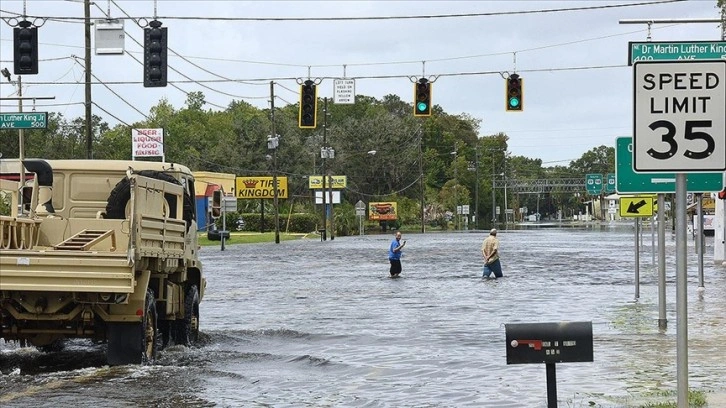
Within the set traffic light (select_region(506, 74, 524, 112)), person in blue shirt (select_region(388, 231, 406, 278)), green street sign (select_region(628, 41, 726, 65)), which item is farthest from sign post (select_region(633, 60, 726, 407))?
person in blue shirt (select_region(388, 231, 406, 278))

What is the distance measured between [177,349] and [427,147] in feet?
427

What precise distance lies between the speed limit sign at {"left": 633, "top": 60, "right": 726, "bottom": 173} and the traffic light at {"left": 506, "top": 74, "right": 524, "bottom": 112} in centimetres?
2531

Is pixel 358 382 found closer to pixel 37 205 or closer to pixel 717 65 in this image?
pixel 37 205

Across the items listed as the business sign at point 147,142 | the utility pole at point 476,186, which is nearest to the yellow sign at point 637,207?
the business sign at point 147,142

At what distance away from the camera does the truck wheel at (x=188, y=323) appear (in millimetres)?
17219

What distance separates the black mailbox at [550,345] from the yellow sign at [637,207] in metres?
14.8

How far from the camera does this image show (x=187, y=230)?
17234 mm

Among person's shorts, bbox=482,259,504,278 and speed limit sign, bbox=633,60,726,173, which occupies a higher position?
speed limit sign, bbox=633,60,726,173

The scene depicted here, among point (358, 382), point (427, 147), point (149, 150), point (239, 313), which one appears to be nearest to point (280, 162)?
point (427, 147)

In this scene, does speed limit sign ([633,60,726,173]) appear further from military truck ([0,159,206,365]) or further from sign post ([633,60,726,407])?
military truck ([0,159,206,365])

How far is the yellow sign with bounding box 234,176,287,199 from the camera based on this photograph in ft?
341

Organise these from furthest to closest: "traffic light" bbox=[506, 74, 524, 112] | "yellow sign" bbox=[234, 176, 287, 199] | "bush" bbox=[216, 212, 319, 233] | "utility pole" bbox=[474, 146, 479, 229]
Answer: "utility pole" bbox=[474, 146, 479, 229], "yellow sign" bbox=[234, 176, 287, 199], "bush" bbox=[216, 212, 319, 233], "traffic light" bbox=[506, 74, 524, 112]

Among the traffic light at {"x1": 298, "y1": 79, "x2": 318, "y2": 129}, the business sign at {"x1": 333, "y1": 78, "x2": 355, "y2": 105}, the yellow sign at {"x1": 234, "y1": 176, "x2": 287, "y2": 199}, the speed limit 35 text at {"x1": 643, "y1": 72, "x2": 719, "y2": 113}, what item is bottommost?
the speed limit 35 text at {"x1": 643, "y1": 72, "x2": 719, "y2": 113}

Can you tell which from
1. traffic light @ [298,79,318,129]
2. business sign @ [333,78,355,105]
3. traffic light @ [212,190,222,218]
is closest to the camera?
traffic light @ [212,190,222,218]
